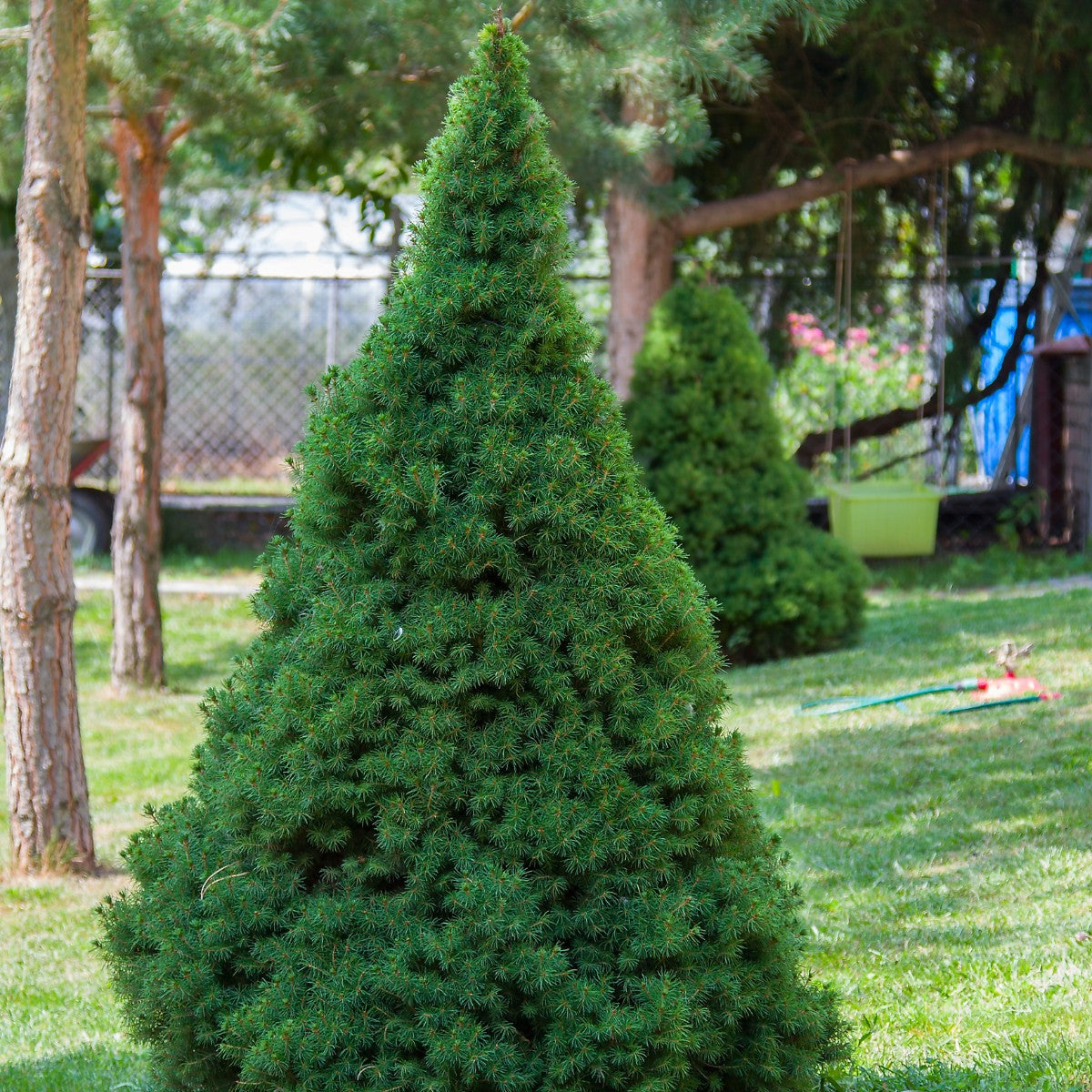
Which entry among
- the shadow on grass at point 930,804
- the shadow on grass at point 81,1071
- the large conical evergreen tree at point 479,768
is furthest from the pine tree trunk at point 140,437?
the large conical evergreen tree at point 479,768

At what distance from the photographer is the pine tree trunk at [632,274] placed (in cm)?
999

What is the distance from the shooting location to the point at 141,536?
7.66 metres

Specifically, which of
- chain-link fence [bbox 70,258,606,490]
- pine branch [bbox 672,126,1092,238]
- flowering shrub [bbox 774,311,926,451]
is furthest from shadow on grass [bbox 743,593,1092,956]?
chain-link fence [bbox 70,258,606,490]

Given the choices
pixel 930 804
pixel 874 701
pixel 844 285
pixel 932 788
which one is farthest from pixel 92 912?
pixel 844 285

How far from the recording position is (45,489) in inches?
188

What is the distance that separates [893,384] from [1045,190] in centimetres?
218

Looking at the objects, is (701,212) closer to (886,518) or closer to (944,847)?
(886,518)

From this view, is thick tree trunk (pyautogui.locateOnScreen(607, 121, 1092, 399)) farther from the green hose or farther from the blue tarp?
the green hose

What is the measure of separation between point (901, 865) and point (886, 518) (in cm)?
519

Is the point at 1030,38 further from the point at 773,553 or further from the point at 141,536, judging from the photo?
the point at 141,536

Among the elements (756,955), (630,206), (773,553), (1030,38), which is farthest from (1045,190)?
(756,955)

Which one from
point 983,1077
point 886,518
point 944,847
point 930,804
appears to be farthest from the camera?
point 886,518

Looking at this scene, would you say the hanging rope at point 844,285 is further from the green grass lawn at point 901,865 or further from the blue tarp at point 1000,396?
the green grass lawn at point 901,865

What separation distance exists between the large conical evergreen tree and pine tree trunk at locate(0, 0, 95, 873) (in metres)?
2.39
